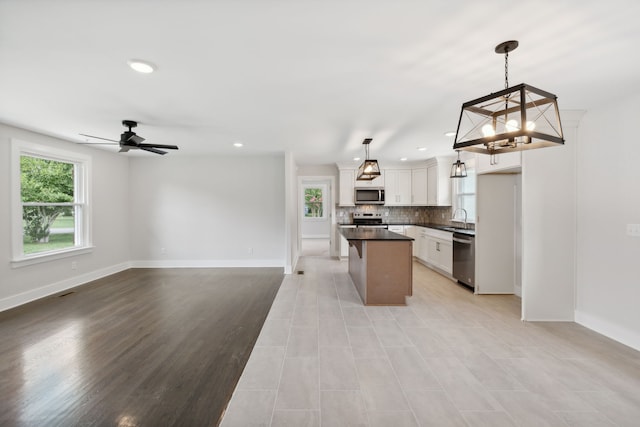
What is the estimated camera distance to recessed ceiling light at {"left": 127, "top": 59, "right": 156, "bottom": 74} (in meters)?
2.07

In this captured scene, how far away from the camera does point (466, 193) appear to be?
5.55 metres

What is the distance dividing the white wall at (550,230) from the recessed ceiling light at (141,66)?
3867 millimetres

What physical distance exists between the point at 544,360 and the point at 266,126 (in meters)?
3.94

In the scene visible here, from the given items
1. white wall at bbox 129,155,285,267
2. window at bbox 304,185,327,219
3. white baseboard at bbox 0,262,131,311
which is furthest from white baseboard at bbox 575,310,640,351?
window at bbox 304,185,327,219

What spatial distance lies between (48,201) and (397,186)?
6810 mm

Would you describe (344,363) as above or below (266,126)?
below

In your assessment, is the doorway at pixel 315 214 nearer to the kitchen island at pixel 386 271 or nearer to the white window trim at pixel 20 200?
the white window trim at pixel 20 200

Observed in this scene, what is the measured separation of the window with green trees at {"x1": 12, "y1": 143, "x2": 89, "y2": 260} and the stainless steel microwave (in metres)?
5.52

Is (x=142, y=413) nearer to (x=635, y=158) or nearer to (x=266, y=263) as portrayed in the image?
(x=266, y=263)

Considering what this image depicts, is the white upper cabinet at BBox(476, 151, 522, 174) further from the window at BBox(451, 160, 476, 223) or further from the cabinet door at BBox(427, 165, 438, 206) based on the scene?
the cabinet door at BBox(427, 165, 438, 206)

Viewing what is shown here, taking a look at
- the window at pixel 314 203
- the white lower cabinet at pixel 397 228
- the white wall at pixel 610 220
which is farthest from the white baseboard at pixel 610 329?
the window at pixel 314 203

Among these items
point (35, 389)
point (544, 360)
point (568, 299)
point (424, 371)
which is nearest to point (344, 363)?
point (424, 371)

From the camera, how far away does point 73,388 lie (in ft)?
6.65

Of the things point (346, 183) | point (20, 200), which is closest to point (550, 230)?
point (346, 183)
